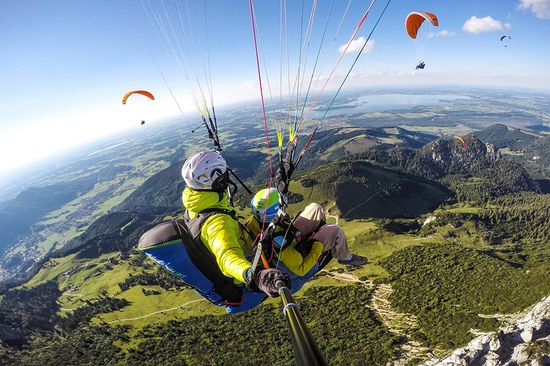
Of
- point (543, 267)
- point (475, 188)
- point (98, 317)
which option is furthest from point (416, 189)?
point (98, 317)

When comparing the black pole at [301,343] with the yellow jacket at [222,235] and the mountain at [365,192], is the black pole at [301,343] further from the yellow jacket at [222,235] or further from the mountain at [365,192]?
the mountain at [365,192]

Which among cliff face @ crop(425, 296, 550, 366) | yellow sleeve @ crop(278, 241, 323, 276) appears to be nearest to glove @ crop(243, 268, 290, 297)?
yellow sleeve @ crop(278, 241, 323, 276)

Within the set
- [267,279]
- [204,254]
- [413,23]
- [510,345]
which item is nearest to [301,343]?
[267,279]

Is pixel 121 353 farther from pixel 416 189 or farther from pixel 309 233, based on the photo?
pixel 416 189

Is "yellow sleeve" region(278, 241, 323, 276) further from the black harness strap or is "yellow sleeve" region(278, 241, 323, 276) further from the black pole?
the black pole

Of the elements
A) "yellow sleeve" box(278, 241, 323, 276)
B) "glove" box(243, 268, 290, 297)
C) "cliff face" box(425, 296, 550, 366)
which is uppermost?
"glove" box(243, 268, 290, 297)

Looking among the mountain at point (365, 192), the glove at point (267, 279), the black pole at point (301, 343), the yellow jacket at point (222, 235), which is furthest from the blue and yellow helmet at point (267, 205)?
the mountain at point (365, 192)
